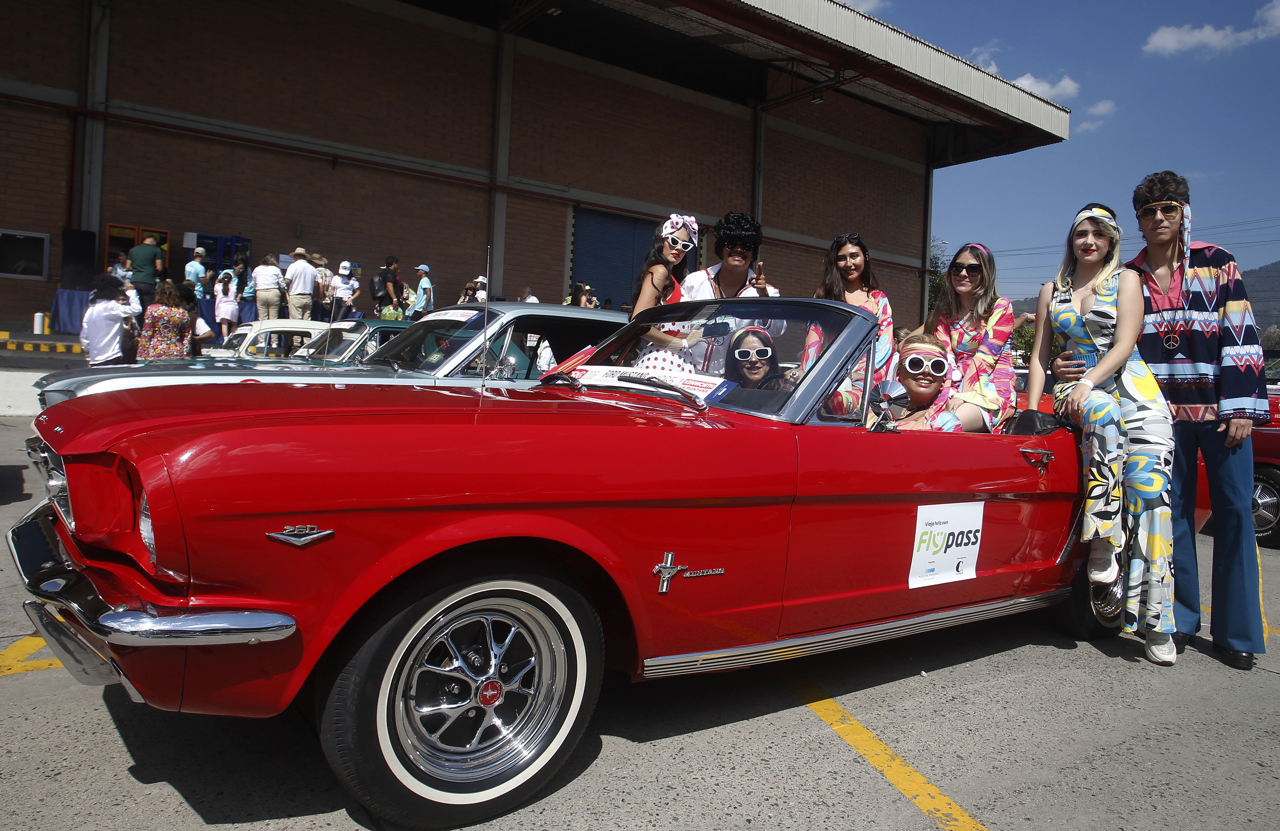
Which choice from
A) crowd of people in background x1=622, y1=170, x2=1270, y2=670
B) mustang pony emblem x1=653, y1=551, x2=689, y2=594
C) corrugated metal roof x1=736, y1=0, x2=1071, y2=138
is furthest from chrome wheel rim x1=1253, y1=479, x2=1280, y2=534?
corrugated metal roof x1=736, y1=0, x2=1071, y2=138

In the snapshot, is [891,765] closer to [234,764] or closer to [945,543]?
[945,543]

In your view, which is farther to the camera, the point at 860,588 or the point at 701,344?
the point at 701,344

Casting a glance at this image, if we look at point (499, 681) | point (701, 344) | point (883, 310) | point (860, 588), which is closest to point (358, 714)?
point (499, 681)

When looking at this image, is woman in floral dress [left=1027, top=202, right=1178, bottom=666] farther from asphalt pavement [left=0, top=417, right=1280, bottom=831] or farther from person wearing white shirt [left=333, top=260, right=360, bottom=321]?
person wearing white shirt [left=333, top=260, right=360, bottom=321]

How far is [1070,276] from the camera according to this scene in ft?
13.0

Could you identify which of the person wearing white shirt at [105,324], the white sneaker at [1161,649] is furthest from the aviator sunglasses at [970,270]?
the person wearing white shirt at [105,324]

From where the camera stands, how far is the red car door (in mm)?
2654

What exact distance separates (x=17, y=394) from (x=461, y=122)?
319 inches

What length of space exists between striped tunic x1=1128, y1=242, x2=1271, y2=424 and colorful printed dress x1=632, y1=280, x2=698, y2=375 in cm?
219

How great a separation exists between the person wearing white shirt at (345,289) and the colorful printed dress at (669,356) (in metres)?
9.86

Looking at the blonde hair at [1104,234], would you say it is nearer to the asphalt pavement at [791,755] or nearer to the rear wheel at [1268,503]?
the asphalt pavement at [791,755]

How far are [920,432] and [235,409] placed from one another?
2.26 m

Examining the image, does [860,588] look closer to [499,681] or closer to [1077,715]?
[1077,715]

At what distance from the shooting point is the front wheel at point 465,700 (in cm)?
195
